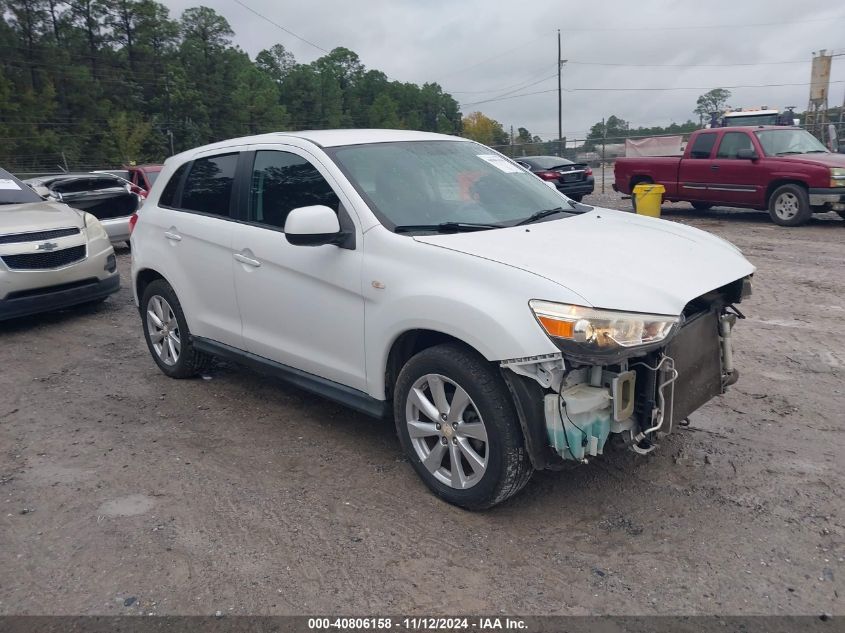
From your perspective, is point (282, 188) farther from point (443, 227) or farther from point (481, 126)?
point (481, 126)

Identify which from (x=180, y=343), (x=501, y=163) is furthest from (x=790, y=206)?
(x=180, y=343)

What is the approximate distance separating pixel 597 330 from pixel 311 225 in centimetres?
156

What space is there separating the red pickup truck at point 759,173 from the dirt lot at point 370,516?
8293 millimetres

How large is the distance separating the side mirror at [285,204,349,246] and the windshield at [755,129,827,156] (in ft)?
39.1

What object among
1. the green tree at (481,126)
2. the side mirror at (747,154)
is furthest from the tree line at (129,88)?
the side mirror at (747,154)

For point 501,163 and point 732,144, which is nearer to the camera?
point 501,163

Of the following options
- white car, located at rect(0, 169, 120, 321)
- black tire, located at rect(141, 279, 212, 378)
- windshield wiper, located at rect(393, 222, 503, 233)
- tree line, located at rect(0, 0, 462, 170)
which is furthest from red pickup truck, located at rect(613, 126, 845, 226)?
tree line, located at rect(0, 0, 462, 170)

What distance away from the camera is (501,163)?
4867mm

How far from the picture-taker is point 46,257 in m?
7.43

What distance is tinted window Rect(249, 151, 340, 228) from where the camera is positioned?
4234 millimetres

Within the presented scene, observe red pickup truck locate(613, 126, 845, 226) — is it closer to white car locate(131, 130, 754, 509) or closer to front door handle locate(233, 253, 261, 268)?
white car locate(131, 130, 754, 509)

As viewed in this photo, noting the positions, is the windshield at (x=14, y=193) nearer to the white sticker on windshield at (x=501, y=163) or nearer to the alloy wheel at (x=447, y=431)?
the white sticker on windshield at (x=501, y=163)

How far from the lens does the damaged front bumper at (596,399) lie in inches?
123

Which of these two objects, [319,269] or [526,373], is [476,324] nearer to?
[526,373]
